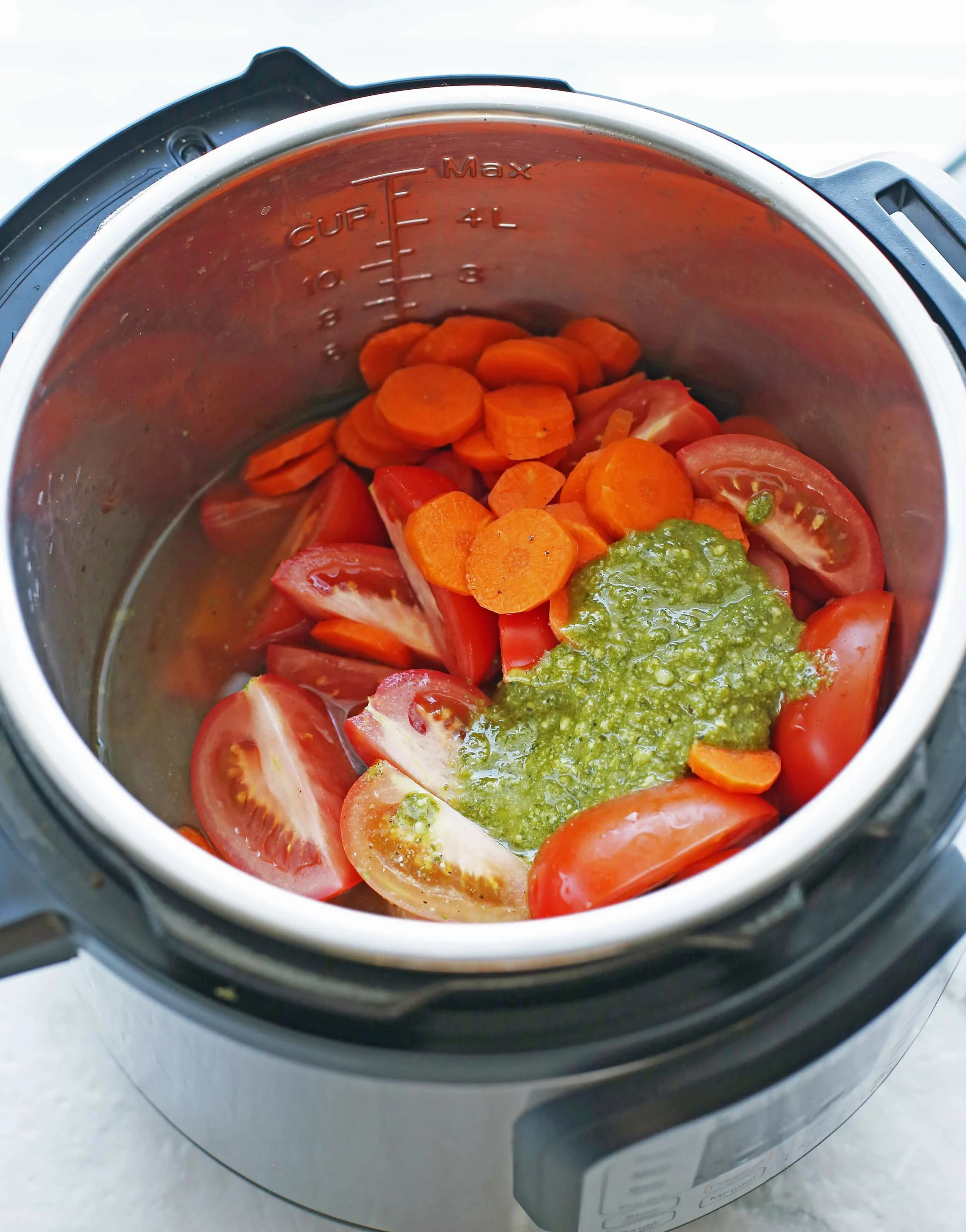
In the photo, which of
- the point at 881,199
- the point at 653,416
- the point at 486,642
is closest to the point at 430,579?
the point at 486,642

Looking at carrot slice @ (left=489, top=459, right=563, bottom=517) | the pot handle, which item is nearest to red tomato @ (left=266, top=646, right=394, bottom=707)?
carrot slice @ (left=489, top=459, right=563, bottom=517)

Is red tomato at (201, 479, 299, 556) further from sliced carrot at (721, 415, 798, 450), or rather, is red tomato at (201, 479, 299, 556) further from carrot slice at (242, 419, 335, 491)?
sliced carrot at (721, 415, 798, 450)

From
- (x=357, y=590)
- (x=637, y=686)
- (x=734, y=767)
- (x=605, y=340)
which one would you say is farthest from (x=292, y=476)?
(x=734, y=767)

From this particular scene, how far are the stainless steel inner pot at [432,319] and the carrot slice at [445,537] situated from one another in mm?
244

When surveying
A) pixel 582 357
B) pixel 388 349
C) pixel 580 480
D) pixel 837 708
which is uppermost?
pixel 388 349

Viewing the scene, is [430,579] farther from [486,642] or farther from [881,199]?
[881,199]

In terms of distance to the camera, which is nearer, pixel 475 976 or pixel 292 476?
pixel 475 976

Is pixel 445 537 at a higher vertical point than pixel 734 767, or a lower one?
higher

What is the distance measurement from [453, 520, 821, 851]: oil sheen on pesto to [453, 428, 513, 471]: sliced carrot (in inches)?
7.4

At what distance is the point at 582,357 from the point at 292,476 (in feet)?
1.15

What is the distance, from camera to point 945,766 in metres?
0.70

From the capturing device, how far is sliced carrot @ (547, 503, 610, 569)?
1.09 meters

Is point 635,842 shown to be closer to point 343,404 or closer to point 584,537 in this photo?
point 584,537

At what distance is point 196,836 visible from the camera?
3.34 feet
